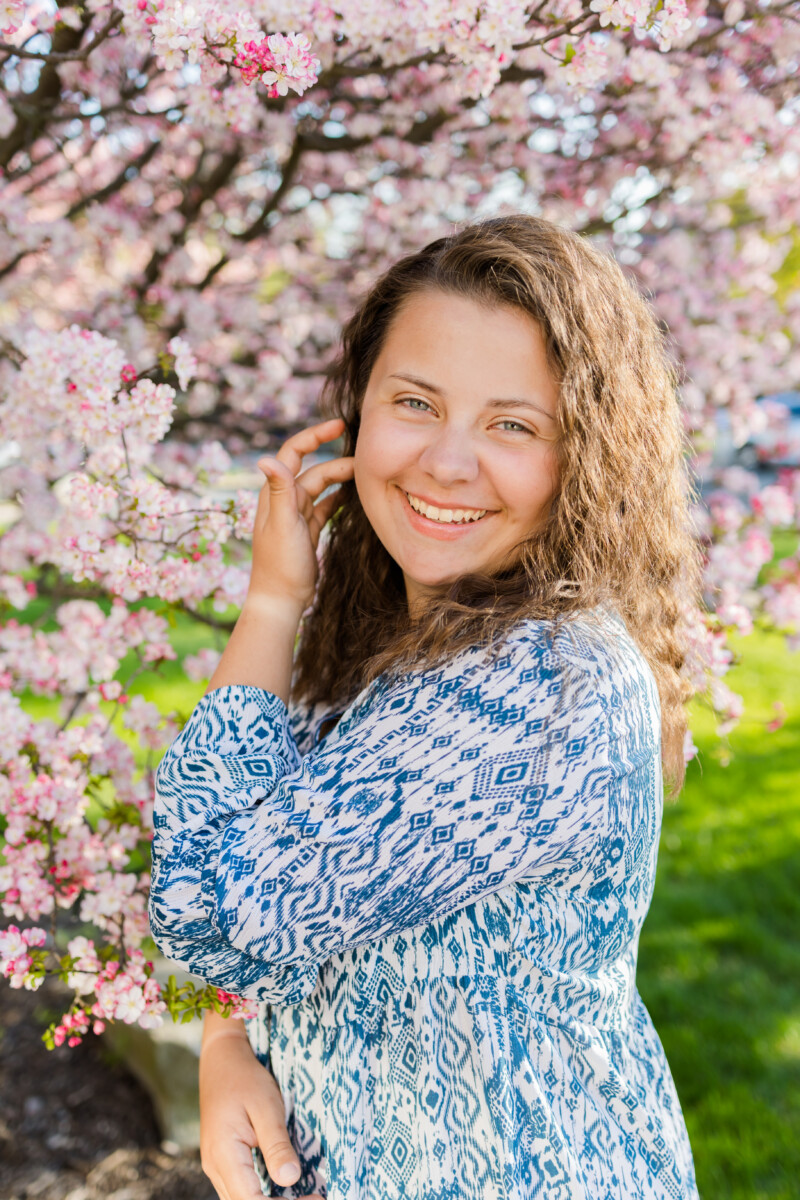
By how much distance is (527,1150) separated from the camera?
117 cm

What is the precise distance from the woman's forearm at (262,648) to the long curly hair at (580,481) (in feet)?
0.42

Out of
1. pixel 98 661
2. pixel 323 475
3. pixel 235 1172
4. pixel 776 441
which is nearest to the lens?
pixel 235 1172

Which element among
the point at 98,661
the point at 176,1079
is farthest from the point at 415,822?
the point at 176,1079

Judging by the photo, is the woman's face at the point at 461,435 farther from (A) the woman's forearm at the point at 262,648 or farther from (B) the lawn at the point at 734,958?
(B) the lawn at the point at 734,958

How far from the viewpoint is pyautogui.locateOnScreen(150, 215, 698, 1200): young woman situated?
113cm

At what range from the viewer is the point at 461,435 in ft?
4.43

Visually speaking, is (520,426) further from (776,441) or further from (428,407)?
(776,441)

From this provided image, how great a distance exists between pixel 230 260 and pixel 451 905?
271 centimetres

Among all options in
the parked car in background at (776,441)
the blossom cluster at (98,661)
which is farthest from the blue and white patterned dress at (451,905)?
the parked car in background at (776,441)

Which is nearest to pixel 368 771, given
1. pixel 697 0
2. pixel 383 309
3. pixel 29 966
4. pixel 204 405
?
pixel 29 966

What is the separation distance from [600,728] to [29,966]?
1036 mm

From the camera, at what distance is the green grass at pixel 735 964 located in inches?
100

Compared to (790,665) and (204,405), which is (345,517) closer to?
(204,405)

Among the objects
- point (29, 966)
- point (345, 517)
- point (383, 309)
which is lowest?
Answer: point (29, 966)
